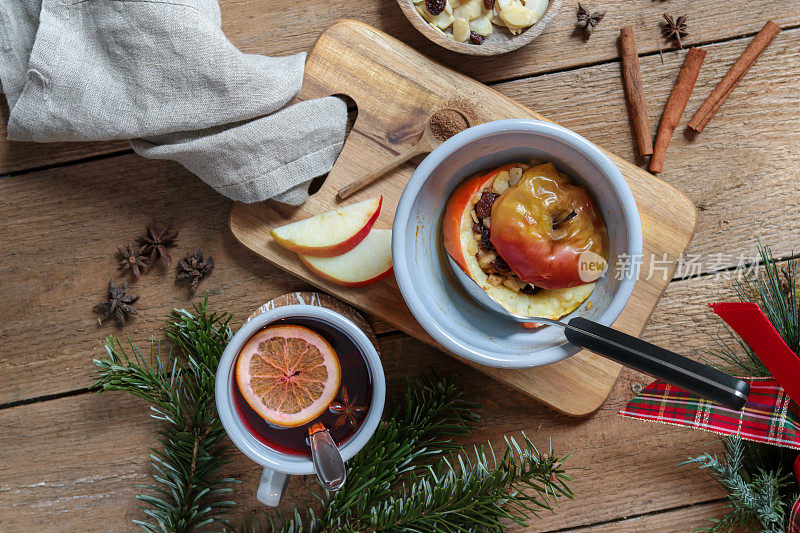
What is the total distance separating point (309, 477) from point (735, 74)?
Result: 1188mm

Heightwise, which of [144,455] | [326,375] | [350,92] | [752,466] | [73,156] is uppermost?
[350,92]

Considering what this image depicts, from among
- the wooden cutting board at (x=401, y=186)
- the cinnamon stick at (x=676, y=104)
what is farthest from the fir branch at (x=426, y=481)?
the cinnamon stick at (x=676, y=104)

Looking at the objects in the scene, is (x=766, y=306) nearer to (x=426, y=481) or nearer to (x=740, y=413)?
(x=740, y=413)

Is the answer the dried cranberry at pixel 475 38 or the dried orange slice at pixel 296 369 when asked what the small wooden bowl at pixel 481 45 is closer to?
the dried cranberry at pixel 475 38

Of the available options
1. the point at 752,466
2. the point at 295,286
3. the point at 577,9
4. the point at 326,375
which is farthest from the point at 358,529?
the point at 577,9

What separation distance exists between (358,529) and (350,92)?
821 mm

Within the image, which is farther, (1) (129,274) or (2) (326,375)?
(1) (129,274)

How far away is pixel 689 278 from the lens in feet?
4.03

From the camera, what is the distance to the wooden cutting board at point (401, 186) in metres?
1.15

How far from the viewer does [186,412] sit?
48.3 inches

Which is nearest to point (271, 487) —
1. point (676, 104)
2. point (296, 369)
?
point (296, 369)

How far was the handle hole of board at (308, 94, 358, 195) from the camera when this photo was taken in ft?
3.86

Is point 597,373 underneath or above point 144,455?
above

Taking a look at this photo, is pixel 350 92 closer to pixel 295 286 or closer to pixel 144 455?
pixel 295 286
